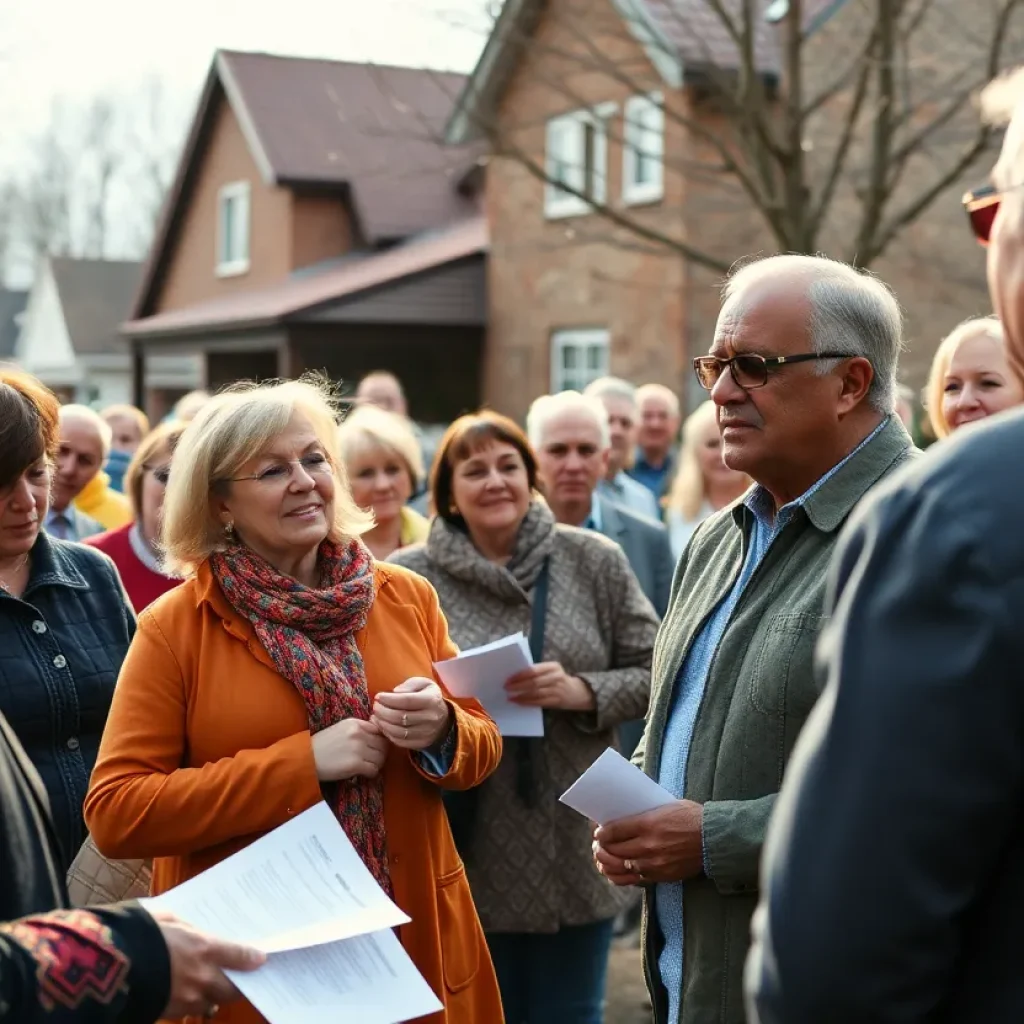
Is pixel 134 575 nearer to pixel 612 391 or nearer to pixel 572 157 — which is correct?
pixel 612 391

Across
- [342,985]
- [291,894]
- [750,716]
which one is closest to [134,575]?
[291,894]

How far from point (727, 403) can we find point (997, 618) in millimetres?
1617

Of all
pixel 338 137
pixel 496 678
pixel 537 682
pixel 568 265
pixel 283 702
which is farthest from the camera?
pixel 338 137

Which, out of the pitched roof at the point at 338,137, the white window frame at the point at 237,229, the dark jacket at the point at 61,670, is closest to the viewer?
the dark jacket at the point at 61,670

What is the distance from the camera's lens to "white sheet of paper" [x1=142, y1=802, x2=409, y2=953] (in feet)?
8.30

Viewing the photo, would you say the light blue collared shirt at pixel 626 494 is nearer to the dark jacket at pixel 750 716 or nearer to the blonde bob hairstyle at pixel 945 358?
the blonde bob hairstyle at pixel 945 358

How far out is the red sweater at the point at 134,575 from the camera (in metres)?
5.22

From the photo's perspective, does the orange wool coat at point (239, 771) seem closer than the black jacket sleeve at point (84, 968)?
No

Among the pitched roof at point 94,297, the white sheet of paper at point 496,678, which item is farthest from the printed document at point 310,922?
the pitched roof at point 94,297

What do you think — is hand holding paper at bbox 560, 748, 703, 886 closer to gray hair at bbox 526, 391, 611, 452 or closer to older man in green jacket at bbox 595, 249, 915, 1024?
older man in green jacket at bbox 595, 249, 915, 1024

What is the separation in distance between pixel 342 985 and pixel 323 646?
85 centimetres

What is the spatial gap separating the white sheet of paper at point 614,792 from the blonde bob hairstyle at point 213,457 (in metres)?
1.02

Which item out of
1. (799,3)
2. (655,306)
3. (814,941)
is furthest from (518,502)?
(655,306)

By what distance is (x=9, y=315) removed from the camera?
2366 inches
